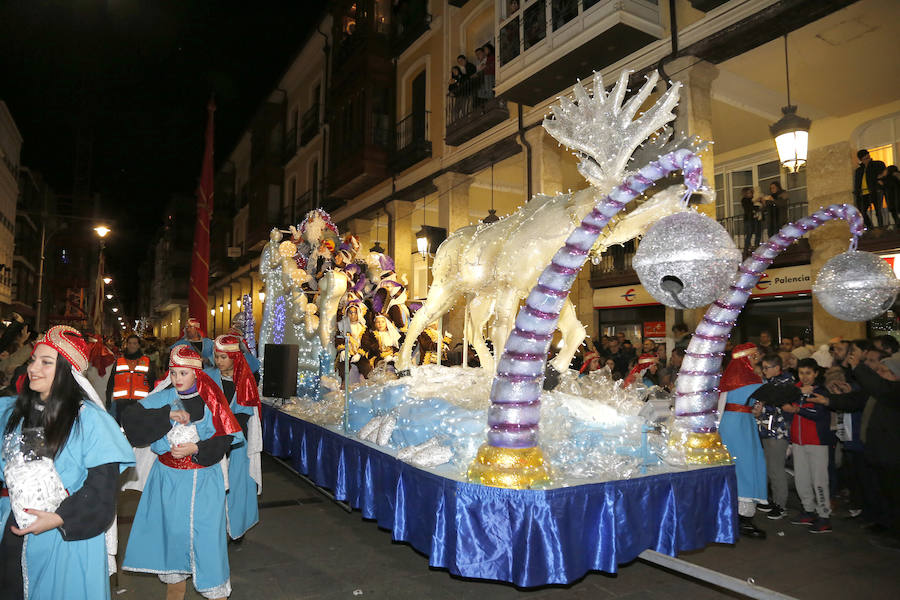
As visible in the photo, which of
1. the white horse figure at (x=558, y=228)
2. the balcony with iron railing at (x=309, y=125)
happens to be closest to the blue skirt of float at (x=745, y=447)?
the white horse figure at (x=558, y=228)

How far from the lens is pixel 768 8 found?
7566 mm

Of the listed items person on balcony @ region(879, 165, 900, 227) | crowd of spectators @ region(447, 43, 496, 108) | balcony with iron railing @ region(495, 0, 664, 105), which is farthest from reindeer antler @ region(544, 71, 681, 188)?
crowd of spectators @ region(447, 43, 496, 108)

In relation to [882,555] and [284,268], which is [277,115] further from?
[882,555]

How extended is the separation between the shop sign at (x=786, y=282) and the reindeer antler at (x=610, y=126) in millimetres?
8949

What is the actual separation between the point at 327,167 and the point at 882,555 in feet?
61.5

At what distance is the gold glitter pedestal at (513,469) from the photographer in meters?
3.55

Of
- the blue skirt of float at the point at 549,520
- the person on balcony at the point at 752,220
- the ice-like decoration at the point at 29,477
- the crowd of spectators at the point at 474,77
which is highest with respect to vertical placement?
the crowd of spectators at the point at 474,77

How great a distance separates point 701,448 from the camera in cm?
437

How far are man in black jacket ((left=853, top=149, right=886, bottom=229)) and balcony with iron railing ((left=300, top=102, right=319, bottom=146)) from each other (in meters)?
16.7

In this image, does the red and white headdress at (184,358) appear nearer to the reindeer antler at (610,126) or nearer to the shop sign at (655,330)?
the reindeer antler at (610,126)

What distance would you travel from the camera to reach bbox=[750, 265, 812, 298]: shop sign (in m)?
12.0

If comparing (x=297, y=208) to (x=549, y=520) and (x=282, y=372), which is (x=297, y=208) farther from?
(x=549, y=520)

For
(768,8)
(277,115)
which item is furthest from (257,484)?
(277,115)

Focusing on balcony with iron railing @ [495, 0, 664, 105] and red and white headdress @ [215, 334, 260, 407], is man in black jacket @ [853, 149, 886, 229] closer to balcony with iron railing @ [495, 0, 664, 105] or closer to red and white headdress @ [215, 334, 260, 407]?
balcony with iron railing @ [495, 0, 664, 105]
